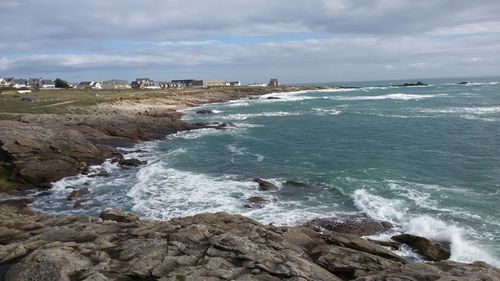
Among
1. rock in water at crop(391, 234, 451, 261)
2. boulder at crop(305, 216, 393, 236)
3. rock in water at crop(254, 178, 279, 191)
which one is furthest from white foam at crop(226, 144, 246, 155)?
rock in water at crop(391, 234, 451, 261)

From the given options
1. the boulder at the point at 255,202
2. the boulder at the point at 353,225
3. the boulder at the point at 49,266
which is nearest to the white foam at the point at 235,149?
the boulder at the point at 255,202

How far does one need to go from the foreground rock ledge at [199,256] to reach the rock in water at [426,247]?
4689mm

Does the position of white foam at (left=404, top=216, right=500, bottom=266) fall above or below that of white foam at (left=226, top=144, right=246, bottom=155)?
below

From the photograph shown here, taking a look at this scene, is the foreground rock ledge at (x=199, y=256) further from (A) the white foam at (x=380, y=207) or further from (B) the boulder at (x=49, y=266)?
(A) the white foam at (x=380, y=207)

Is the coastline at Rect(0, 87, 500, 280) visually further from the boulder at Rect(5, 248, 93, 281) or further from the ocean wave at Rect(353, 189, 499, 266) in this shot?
the ocean wave at Rect(353, 189, 499, 266)

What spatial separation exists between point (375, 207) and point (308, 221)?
15.3 feet

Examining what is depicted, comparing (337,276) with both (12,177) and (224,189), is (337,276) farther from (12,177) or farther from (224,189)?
(12,177)

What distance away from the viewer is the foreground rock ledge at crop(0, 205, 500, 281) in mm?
11883

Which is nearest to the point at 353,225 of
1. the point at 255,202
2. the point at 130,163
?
the point at 255,202

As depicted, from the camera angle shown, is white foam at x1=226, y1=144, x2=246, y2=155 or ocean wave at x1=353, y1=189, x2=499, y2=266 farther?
white foam at x1=226, y1=144, x2=246, y2=155

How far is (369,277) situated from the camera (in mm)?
11789

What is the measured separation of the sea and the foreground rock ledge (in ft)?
20.3

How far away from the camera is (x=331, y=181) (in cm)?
3138

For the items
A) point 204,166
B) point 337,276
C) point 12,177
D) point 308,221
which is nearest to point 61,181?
point 12,177
